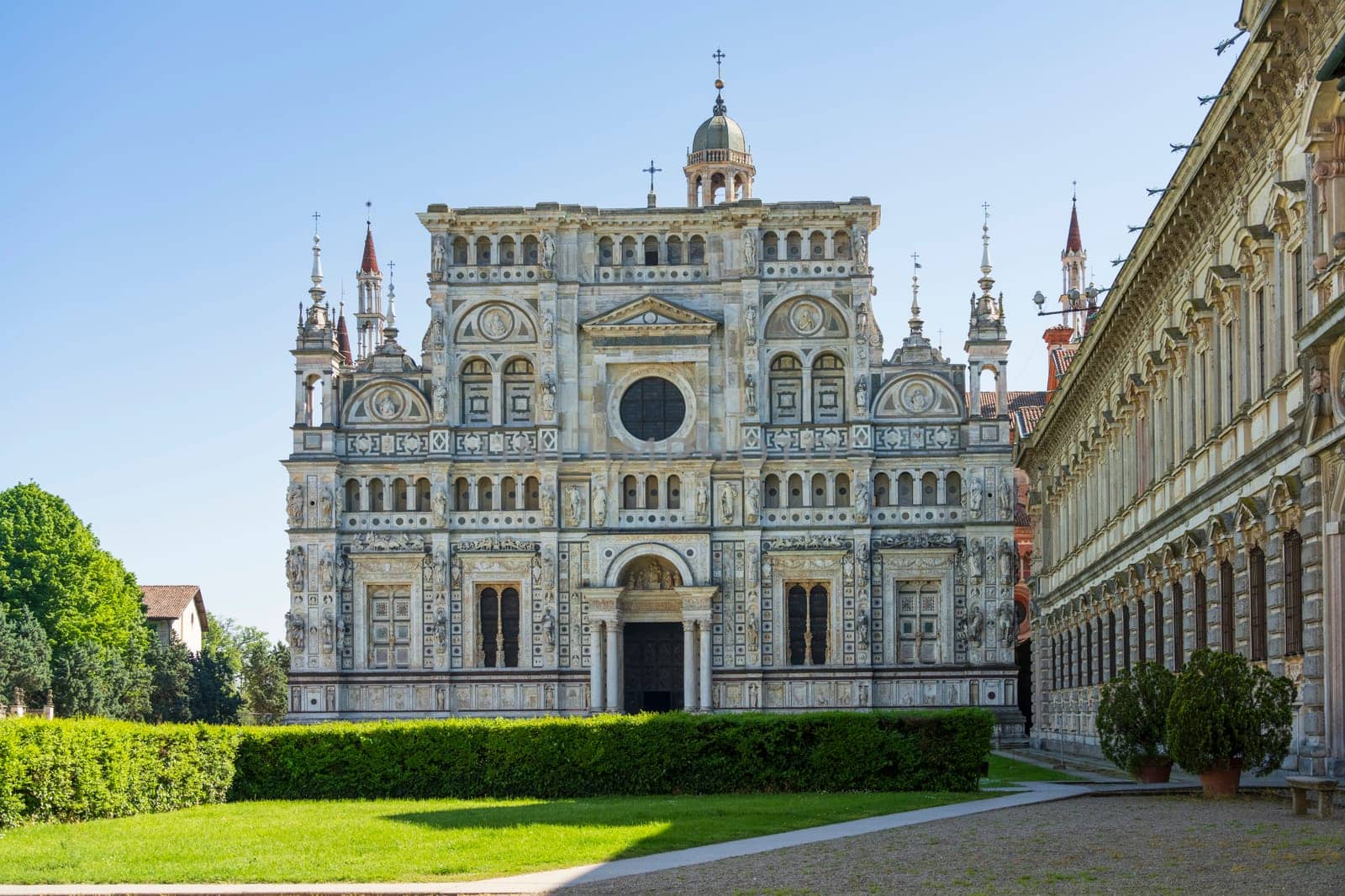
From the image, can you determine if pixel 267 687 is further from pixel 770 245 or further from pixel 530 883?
pixel 530 883

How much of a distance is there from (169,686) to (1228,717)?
261 ft

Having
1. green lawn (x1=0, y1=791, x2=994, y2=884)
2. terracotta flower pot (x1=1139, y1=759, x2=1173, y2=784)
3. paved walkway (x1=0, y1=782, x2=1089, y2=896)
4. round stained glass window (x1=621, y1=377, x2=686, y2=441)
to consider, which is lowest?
green lawn (x1=0, y1=791, x2=994, y2=884)

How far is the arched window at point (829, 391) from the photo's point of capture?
75.2 metres

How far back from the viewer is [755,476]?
7388 centimetres

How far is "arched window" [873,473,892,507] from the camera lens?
74562 millimetres

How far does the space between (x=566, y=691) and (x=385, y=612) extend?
8.28m

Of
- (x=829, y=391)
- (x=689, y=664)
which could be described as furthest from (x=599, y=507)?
(x=829, y=391)

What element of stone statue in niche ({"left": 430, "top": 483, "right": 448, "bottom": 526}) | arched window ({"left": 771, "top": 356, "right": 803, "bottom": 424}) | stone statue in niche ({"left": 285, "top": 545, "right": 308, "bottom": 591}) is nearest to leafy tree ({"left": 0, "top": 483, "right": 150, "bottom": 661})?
stone statue in niche ({"left": 285, "top": 545, "right": 308, "bottom": 591})

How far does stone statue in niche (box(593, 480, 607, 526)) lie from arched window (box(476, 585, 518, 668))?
4489mm

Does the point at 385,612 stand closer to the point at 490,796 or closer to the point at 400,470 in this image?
the point at 400,470

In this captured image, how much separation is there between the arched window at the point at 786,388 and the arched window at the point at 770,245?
14.1ft

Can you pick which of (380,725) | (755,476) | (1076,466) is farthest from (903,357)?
(380,725)

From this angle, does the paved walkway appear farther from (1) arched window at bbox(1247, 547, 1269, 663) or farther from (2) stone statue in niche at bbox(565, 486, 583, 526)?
(2) stone statue in niche at bbox(565, 486, 583, 526)

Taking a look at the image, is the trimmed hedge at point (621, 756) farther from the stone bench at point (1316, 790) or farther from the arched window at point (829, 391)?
the arched window at point (829, 391)
